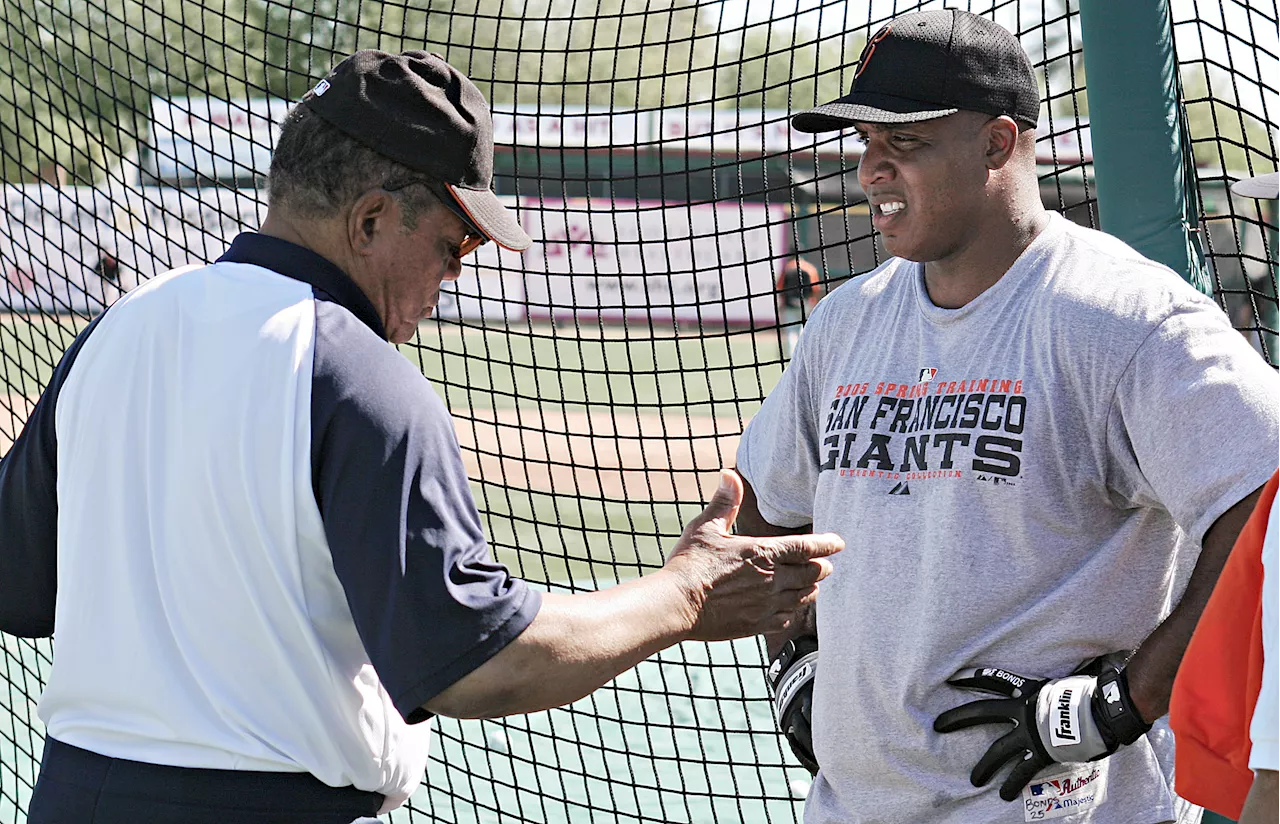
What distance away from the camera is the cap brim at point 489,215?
1826 mm

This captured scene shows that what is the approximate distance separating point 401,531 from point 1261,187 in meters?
1.09

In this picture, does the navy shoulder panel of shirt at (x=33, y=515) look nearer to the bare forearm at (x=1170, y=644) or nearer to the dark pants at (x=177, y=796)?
the dark pants at (x=177, y=796)

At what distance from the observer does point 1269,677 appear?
4.22 feet

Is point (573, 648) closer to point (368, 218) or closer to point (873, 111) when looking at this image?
point (368, 218)

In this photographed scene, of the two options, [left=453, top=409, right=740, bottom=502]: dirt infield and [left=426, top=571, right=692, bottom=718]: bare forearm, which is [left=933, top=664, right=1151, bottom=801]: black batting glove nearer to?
[left=426, top=571, right=692, bottom=718]: bare forearm

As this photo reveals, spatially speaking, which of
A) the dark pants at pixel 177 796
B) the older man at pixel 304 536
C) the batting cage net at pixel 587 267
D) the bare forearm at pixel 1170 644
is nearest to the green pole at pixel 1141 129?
the batting cage net at pixel 587 267

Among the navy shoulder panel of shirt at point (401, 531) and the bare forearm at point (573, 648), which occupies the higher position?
the navy shoulder panel of shirt at point (401, 531)

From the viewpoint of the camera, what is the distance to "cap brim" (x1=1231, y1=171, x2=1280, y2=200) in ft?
5.17

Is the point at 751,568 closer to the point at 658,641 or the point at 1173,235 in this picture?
the point at 658,641

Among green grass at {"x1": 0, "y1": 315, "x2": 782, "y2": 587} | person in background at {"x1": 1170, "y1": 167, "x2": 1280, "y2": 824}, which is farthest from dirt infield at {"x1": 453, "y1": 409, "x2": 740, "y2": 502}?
person in background at {"x1": 1170, "y1": 167, "x2": 1280, "y2": 824}

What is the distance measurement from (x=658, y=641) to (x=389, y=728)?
1.20 ft

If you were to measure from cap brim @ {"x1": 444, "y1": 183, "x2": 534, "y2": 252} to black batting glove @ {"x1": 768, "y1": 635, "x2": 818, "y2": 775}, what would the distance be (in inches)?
35.9

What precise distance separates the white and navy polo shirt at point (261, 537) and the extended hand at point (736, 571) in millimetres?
265

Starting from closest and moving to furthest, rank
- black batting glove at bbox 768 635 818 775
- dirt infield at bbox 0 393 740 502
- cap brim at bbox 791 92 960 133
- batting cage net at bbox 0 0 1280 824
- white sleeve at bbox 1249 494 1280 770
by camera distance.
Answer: white sleeve at bbox 1249 494 1280 770
cap brim at bbox 791 92 960 133
black batting glove at bbox 768 635 818 775
batting cage net at bbox 0 0 1280 824
dirt infield at bbox 0 393 740 502
